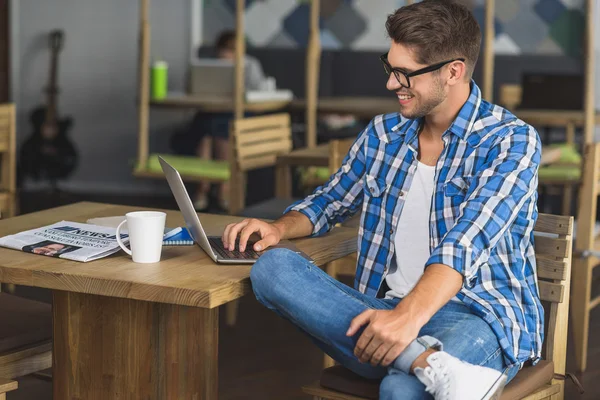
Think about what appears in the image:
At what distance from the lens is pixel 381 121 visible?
2.34 metres

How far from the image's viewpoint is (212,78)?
6.07 metres

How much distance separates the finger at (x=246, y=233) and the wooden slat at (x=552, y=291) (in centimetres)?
65

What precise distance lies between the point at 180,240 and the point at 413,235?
519 mm

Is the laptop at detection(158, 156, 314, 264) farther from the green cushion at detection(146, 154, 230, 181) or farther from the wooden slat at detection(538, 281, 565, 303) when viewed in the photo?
A: the green cushion at detection(146, 154, 230, 181)

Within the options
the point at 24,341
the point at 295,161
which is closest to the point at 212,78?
the point at 295,161

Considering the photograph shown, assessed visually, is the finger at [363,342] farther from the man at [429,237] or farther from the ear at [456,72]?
the ear at [456,72]

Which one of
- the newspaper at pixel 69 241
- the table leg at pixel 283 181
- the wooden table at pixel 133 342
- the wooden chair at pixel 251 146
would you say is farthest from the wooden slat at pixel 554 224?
the table leg at pixel 283 181

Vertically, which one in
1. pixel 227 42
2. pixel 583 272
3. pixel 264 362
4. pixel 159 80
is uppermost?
pixel 227 42

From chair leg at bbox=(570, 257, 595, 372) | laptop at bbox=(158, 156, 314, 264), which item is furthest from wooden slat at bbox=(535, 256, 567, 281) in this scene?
chair leg at bbox=(570, 257, 595, 372)

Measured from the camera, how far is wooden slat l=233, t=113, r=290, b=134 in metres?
4.26

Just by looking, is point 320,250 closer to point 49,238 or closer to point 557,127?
point 49,238

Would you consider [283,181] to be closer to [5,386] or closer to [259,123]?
[259,123]

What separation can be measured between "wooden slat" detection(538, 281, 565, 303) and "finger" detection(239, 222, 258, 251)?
648mm

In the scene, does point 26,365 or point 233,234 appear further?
point 26,365
